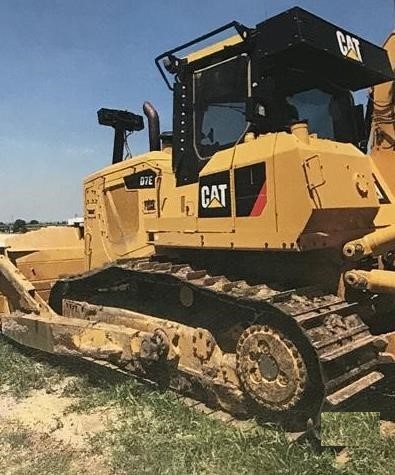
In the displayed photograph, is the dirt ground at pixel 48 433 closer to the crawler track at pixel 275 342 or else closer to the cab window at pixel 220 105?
the crawler track at pixel 275 342

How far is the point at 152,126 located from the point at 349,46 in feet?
7.98

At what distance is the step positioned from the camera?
3797mm

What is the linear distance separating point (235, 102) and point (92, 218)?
2.83m

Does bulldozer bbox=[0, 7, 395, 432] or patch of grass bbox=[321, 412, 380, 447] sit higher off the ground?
bulldozer bbox=[0, 7, 395, 432]

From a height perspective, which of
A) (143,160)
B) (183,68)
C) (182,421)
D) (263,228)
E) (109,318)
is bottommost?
(182,421)

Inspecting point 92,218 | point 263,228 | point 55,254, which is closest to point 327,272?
point 263,228

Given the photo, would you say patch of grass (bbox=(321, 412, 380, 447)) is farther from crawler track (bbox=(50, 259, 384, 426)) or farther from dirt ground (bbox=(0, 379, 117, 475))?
dirt ground (bbox=(0, 379, 117, 475))

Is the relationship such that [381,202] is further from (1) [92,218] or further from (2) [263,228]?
(1) [92,218]

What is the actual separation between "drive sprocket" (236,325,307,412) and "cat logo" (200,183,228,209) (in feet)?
3.53

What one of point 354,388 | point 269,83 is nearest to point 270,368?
point 354,388

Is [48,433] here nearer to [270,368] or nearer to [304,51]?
[270,368]

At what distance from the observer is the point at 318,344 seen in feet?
12.6

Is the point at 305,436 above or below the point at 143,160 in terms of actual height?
below

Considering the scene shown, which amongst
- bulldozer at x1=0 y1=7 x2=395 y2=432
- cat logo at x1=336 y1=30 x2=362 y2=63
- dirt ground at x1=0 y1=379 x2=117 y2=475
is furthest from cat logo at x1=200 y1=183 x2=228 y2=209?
dirt ground at x1=0 y1=379 x2=117 y2=475
